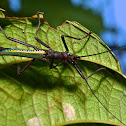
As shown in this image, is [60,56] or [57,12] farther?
[57,12]

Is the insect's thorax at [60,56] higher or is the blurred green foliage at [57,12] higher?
the blurred green foliage at [57,12]

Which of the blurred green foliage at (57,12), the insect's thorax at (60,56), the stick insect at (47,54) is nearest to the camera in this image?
the stick insect at (47,54)

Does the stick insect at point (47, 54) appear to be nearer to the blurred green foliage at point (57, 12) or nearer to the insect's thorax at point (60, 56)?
the insect's thorax at point (60, 56)

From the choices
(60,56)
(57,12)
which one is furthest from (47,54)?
(57,12)

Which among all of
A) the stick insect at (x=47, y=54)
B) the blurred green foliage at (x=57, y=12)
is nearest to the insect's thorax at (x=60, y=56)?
the stick insect at (x=47, y=54)

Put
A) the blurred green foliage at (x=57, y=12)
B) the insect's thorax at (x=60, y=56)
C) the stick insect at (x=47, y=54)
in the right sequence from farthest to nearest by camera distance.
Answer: the blurred green foliage at (x=57, y=12), the insect's thorax at (x=60, y=56), the stick insect at (x=47, y=54)

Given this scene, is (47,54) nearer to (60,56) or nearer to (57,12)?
(60,56)

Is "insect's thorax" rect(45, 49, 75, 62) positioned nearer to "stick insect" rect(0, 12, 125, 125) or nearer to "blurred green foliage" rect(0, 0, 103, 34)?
"stick insect" rect(0, 12, 125, 125)

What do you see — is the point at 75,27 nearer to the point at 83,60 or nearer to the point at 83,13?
the point at 83,60

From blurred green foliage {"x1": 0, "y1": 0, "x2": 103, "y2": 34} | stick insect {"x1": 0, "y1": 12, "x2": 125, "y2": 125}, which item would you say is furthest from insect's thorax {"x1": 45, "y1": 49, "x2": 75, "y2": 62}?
blurred green foliage {"x1": 0, "y1": 0, "x2": 103, "y2": 34}
